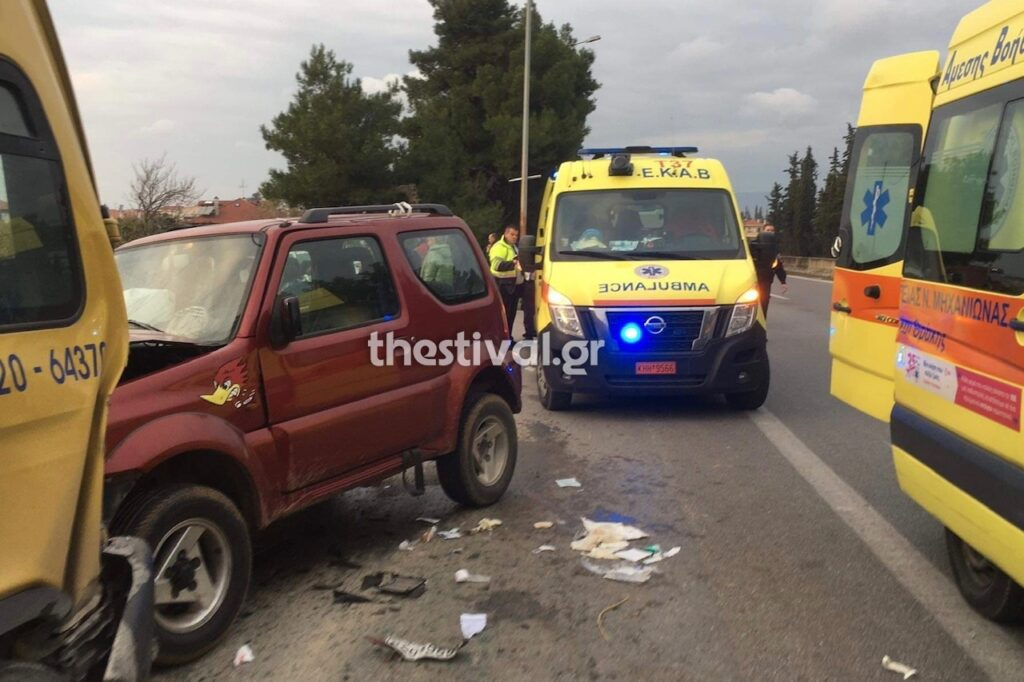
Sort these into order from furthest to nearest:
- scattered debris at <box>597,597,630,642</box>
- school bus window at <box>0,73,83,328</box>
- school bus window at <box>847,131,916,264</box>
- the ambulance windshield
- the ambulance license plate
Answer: the ambulance windshield < the ambulance license plate < school bus window at <box>847,131,916,264</box> < scattered debris at <box>597,597,630,642</box> < school bus window at <box>0,73,83,328</box>

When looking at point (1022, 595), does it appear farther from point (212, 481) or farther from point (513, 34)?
point (513, 34)

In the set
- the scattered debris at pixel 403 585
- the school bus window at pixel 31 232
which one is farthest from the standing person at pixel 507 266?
the school bus window at pixel 31 232

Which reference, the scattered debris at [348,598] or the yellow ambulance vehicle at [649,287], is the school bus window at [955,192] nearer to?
the scattered debris at [348,598]

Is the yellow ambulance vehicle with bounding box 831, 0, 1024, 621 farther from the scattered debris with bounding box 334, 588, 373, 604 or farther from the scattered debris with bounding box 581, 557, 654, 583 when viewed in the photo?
the scattered debris with bounding box 334, 588, 373, 604

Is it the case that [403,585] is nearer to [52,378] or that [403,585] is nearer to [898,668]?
[898,668]

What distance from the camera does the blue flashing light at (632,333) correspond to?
8102 millimetres

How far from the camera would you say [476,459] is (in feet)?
18.7

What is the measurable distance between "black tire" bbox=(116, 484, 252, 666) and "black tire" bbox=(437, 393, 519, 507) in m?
1.78

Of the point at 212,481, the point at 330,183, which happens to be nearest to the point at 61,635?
the point at 212,481

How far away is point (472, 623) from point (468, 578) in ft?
1.77

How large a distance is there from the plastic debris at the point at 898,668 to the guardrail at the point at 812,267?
35104 millimetres

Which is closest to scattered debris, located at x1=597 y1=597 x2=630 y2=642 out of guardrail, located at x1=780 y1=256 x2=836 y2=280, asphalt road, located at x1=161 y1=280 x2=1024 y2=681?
asphalt road, located at x1=161 y1=280 x2=1024 y2=681

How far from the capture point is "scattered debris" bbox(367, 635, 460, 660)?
3.63 m

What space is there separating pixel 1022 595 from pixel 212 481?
11.4 feet
